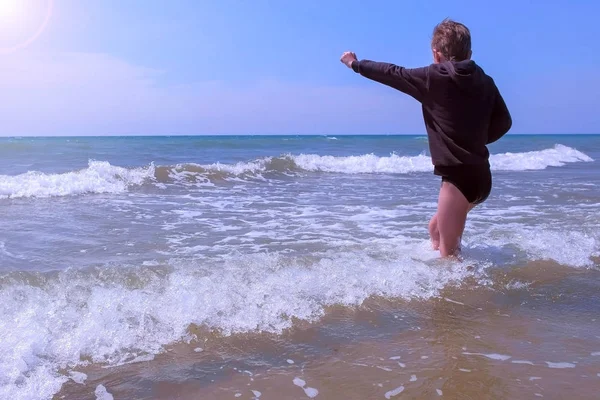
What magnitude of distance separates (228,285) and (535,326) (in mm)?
2123

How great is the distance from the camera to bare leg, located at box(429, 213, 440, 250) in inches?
182

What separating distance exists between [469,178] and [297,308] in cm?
154

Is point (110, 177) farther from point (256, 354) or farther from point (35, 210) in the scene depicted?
point (256, 354)

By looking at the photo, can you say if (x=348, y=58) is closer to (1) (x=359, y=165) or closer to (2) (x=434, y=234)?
(2) (x=434, y=234)

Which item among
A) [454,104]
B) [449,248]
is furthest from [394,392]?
[449,248]

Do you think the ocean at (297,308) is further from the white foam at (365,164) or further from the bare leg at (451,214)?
the white foam at (365,164)

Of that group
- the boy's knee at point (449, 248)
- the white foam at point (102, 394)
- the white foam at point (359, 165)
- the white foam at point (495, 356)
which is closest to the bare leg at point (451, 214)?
the boy's knee at point (449, 248)

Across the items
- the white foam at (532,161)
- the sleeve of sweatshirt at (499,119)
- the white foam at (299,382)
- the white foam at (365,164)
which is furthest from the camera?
the white foam at (532,161)

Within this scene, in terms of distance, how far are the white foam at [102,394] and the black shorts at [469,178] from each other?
2646 millimetres

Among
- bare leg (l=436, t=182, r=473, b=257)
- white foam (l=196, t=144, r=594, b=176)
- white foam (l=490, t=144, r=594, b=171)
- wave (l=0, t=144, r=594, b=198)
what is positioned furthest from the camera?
white foam (l=490, t=144, r=594, b=171)

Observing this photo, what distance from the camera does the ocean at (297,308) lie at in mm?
2666

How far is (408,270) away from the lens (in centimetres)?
437

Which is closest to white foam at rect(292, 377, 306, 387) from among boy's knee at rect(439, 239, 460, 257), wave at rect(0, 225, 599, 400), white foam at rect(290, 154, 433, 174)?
wave at rect(0, 225, 599, 400)

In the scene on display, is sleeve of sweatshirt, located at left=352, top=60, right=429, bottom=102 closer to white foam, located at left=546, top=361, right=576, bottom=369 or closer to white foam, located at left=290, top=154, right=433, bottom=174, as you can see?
white foam, located at left=546, top=361, right=576, bottom=369
